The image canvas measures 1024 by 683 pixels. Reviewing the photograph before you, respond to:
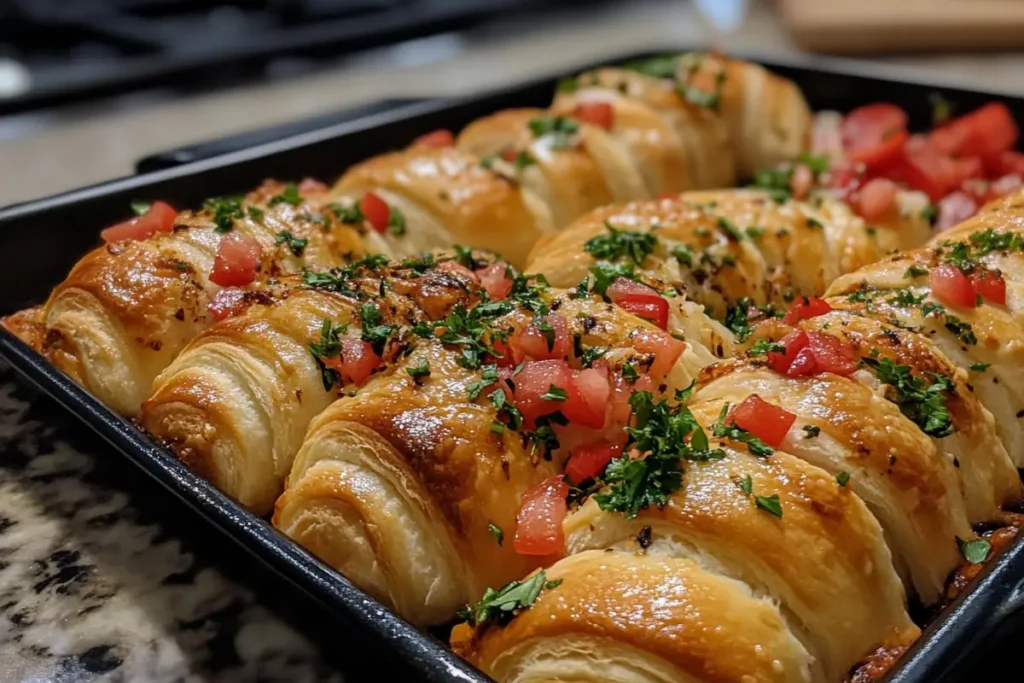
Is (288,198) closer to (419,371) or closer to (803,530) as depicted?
(419,371)

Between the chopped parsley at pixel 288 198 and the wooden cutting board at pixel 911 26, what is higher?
the wooden cutting board at pixel 911 26

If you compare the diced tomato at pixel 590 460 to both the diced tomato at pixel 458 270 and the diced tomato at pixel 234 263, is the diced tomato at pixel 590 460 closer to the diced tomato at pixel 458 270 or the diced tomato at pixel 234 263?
the diced tomato at pixel 458 270

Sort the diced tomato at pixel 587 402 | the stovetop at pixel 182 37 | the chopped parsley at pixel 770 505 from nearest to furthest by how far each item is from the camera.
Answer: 1. the chopped parsley at pixel 770 505
2. the diced tomato at pixel 587 402
3. the stovetop at pixel 182 37

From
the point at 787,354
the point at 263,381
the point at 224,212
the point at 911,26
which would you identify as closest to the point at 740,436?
the point at 787,354

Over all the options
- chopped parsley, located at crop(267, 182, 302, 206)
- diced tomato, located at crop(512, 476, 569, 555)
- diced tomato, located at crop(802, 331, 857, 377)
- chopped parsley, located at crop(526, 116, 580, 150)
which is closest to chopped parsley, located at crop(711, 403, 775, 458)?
diced tomato, located at crop(802, 331, 857, 377)

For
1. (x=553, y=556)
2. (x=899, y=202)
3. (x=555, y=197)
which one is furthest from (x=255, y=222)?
(x=899, y=202)

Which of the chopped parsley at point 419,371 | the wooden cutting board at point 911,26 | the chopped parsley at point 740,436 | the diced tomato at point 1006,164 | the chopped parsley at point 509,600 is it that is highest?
the wooden cutting board at point 911,26

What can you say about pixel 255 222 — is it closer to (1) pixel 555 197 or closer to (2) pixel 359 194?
(2) pixel 359 194

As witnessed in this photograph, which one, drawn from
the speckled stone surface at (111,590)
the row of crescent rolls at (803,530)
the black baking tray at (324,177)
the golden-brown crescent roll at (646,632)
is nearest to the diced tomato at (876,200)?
the black baking tray at (324,177)
